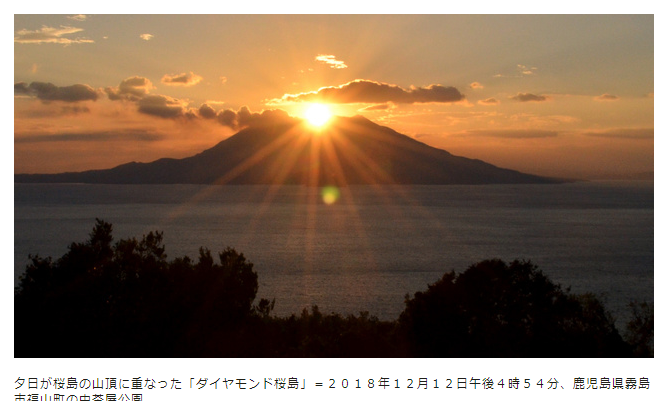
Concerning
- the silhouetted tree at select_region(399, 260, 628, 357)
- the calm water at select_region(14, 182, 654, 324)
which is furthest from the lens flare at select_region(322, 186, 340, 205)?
the silhouetted tree at select_region(399, 260, 628, 357)

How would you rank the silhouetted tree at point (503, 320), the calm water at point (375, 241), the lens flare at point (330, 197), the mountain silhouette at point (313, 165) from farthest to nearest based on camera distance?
the mountain silhouette at point (313, 165) < the lens flare at point (330, 197) < the calm water at point (375, 241) < the silhouetted tree at point (503, 320)

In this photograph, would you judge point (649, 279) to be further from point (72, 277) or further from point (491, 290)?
point (72, 277)

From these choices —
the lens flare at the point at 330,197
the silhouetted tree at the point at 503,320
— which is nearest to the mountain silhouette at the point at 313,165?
the lens flare at the point at 330,197

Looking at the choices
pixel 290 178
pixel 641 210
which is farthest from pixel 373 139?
pixel 641 210

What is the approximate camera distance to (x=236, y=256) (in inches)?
430

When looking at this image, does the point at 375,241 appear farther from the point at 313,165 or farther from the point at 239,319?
the point at 313,165

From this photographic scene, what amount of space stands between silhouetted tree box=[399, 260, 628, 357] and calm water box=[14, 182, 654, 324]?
5.54 m

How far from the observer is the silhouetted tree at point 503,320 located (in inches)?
347

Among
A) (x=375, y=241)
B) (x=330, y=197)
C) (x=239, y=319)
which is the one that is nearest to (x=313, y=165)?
(x=330, y=197)

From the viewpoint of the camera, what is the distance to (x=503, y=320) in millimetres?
9516

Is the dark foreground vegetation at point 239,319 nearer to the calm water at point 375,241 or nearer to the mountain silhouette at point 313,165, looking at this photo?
the calm water at point 375,241

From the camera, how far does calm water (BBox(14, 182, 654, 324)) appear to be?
109ft

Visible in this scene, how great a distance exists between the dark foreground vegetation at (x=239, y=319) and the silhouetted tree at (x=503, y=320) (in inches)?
0.7
